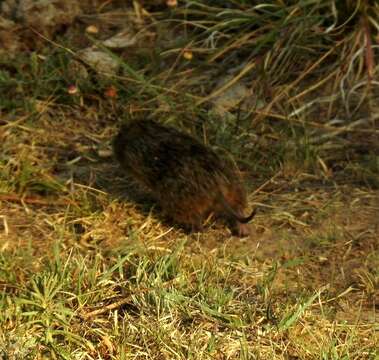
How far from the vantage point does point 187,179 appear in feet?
17.0

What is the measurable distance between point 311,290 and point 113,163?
1.92 m

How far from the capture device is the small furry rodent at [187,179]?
5129 mm

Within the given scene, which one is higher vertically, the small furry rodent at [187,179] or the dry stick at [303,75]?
the small furry rodent at [187,179]

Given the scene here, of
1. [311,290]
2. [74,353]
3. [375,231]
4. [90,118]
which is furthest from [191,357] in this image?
[90,118]

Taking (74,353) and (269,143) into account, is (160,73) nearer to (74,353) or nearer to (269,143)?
(269,143)

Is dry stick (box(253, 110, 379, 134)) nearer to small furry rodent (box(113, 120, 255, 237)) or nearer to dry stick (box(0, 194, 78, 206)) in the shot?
small furry rodent (box(113, 120, 255, 237))

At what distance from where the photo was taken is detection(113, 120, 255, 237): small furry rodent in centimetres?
513

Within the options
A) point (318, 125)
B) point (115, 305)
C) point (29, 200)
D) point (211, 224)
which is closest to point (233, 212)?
point (211, 224)

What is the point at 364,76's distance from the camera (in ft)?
21.1

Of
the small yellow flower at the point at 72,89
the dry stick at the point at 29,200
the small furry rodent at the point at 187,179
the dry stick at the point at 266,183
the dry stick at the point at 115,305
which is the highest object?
the dry stick at the point at 115,305

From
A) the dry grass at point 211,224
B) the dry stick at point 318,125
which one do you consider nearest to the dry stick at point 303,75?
the dry grass at point 211,224

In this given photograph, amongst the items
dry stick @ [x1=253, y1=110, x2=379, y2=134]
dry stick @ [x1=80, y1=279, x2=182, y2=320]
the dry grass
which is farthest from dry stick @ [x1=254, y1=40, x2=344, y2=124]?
dry stick @ [x1=80, y1=279, x2=182, y2=320]

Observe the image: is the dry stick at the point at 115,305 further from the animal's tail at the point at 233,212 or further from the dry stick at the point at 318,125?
the dry stick at the point at 318,125

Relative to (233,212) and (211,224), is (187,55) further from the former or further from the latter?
(233,212)
